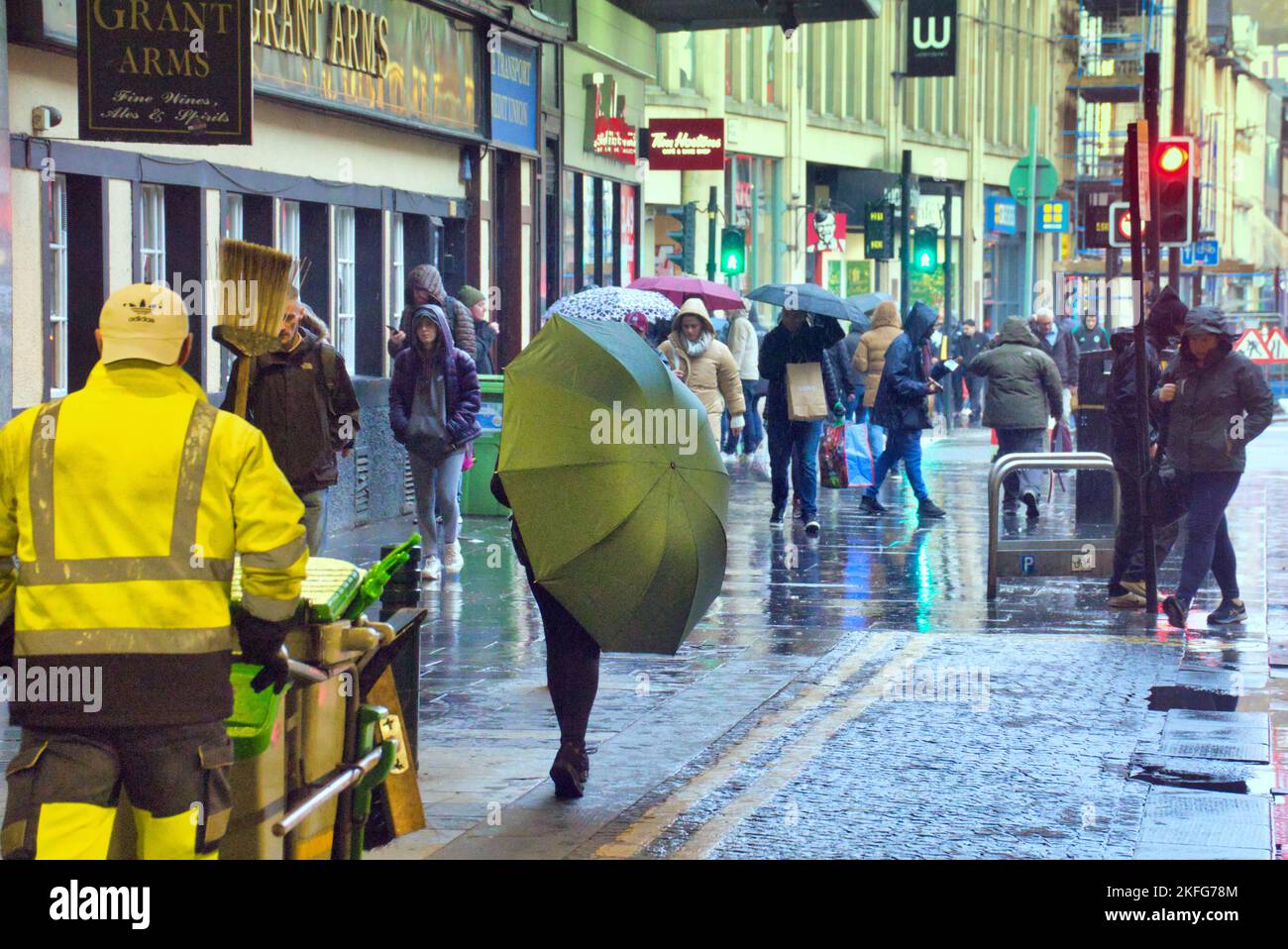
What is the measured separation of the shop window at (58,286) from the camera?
43.7ft

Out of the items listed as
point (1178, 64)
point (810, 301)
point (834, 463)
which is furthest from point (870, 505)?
point (1178, 64)

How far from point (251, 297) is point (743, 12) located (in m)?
21.5

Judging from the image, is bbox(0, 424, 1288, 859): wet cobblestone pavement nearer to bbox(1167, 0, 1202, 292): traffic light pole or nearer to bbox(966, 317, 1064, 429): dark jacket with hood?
bbox(1167, 0, 1202, 292): traffic light pole

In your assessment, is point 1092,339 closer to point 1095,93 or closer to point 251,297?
point 251,297

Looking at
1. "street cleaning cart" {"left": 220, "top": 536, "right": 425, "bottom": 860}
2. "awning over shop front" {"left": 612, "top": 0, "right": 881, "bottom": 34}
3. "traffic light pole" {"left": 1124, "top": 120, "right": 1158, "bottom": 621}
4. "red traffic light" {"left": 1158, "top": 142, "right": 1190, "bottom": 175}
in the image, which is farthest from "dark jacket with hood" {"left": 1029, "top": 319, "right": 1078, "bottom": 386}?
"street cleaning cart" {"left": 220, "top": 536, "right": 425, "bottom": 860}

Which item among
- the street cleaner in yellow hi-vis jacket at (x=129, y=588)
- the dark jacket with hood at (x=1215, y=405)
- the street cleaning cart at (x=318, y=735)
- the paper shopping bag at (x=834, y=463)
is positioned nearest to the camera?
the street cleaner in yellow hi-vis jacket at (x=129, y=588)

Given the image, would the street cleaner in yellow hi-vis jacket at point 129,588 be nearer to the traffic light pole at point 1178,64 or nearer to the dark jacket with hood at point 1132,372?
the dark jacket with hood at point 1132,372

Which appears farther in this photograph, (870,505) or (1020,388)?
(870,505)

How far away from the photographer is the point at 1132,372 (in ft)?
43.0

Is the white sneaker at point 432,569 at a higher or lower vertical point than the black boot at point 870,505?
lower

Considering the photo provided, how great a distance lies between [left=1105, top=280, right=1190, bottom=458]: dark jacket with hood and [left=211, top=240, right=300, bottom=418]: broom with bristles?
17.7 feet

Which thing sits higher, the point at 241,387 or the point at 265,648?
the point at 241,387

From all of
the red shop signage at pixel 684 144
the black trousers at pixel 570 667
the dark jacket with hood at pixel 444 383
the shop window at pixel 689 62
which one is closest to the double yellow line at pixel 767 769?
the black trousers at pixel 570 667

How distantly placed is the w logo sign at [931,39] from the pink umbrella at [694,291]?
16.2 m
